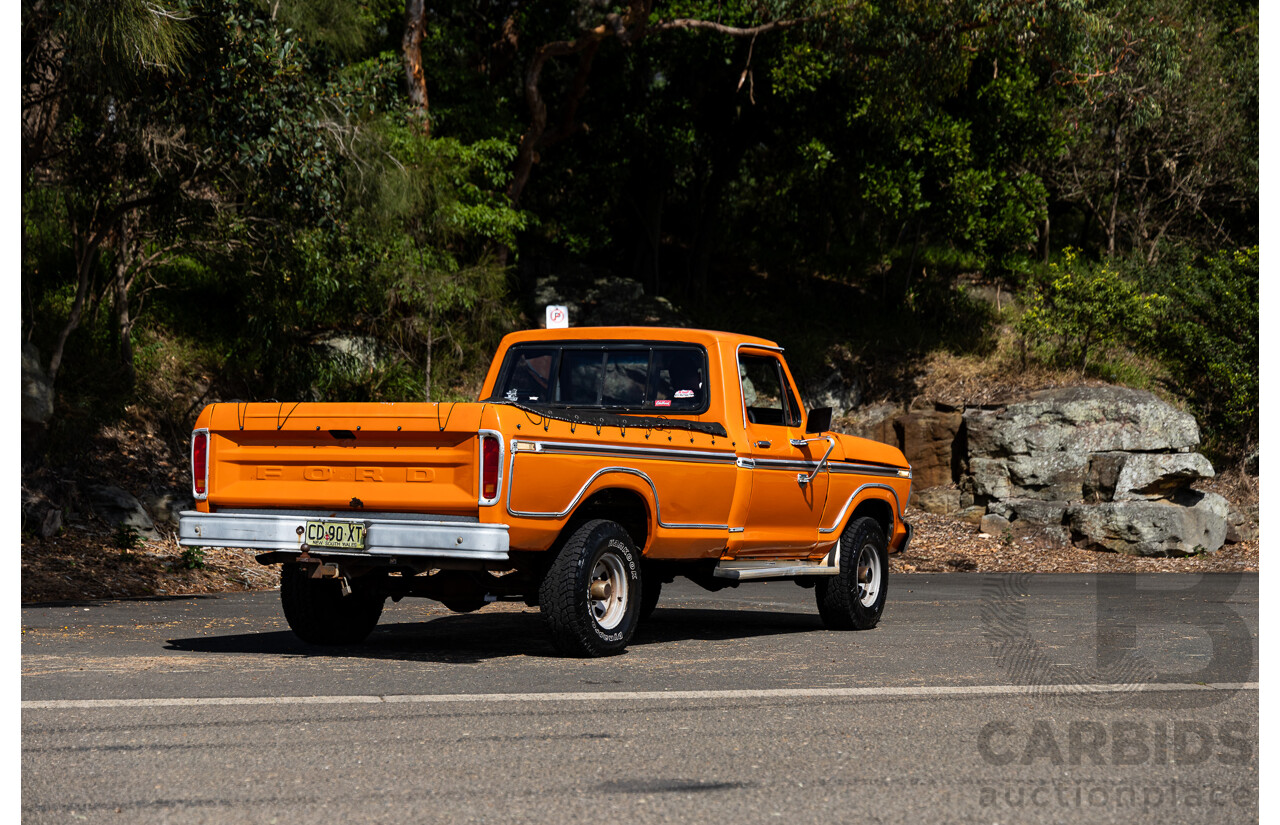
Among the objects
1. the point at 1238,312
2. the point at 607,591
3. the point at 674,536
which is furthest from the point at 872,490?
the point at 1238,312

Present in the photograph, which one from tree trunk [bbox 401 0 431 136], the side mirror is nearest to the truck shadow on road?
the side mirror

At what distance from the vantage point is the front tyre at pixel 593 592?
7.93m

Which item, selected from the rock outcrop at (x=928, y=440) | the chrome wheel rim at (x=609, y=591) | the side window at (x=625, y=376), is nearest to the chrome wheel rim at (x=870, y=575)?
the side window at (x=625, y=376)

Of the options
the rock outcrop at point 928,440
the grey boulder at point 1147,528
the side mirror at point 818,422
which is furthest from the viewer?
the rock outcrop at point 928,440

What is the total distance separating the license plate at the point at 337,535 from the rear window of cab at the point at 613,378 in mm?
2471

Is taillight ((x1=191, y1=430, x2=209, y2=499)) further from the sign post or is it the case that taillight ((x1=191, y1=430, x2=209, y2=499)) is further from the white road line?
the sign post

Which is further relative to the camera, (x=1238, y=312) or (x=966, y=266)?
(x=966, y=266)

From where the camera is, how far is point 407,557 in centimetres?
765

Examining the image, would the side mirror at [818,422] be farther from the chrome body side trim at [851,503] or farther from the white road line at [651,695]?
the white road line at [651,695]

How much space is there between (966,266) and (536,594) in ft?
82.2

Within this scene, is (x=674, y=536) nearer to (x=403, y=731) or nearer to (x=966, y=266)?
(x=403, y=731)

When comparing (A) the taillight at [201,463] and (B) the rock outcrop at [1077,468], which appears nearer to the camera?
(A) the taillight at [201,463]

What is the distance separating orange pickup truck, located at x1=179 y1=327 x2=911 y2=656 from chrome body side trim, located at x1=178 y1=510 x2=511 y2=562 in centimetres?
1

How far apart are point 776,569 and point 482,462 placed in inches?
118
